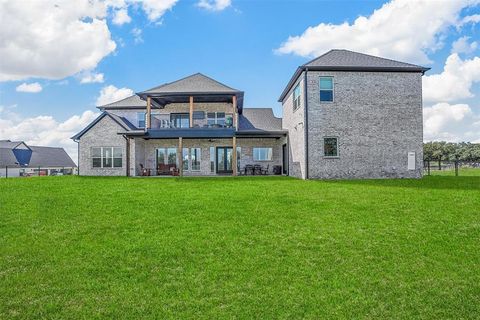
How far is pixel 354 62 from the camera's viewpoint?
63.8 ft

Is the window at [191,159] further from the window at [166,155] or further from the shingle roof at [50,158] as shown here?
the shingle roof at [50,158]

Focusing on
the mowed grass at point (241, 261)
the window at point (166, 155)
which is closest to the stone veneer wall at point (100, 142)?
the window at point (166, 155)

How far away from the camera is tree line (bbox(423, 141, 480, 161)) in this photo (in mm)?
68438

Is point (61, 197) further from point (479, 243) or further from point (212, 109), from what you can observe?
point (212, 109)

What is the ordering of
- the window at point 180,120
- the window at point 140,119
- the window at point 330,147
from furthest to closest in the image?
the window at point 140,119, the window at point 180,120, the window at point 330,147

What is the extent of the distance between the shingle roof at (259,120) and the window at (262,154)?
59.6 inches

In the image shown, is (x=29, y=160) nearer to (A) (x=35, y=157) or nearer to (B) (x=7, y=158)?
(A) (x=35, y=157)

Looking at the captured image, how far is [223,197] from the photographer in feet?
35.0

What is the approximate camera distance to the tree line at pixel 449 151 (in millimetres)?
68438

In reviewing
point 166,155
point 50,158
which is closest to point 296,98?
point 166,155

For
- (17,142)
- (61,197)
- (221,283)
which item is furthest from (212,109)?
(17,142)

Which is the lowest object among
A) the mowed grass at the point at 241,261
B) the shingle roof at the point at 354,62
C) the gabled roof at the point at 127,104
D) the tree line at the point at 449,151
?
the mowed grass at the point at 241,261

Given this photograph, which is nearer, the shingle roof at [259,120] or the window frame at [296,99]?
the window frame at [296,99]

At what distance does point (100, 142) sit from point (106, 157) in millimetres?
1103
